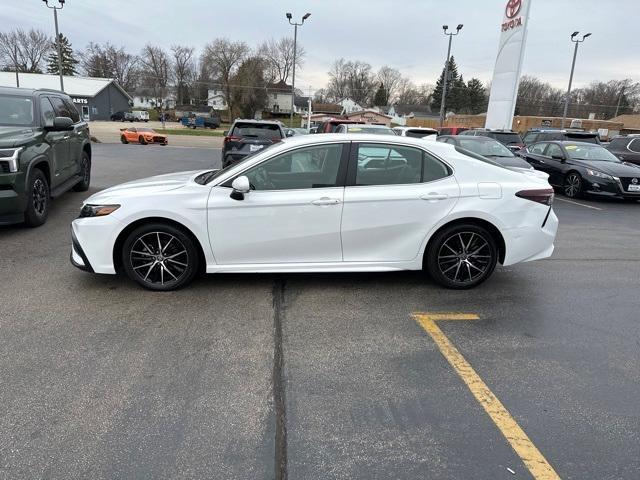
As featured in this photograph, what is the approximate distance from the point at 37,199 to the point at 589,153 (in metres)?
12.8

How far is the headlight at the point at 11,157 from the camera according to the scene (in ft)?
18.8

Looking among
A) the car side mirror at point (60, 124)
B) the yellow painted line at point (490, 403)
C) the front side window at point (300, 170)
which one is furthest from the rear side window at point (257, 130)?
the yellow painted line at point (490, 403)

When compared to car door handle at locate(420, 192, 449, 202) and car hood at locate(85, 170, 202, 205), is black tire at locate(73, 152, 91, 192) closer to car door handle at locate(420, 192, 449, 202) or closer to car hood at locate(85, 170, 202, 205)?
car hood at locate(85, 170, 202, 205)

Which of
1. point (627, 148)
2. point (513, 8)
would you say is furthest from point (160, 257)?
point (513, 8)

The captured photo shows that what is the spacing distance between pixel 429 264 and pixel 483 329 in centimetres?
95

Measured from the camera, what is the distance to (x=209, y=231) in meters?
4.29

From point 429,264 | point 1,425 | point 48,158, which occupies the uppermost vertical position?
point 48,158

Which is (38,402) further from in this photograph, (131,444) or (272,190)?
(272,190)

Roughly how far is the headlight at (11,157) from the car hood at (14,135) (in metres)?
0.08

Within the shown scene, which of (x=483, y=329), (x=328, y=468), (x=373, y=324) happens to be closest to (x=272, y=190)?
(x=373, y=324)

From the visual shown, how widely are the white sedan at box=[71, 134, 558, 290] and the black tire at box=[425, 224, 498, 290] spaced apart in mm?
11

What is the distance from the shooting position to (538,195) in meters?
4.58

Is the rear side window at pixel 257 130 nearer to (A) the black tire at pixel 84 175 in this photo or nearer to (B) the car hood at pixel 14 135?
(A) the black tire at pixel 84 175

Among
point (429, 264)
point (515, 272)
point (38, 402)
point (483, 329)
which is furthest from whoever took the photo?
point (515, 272)
